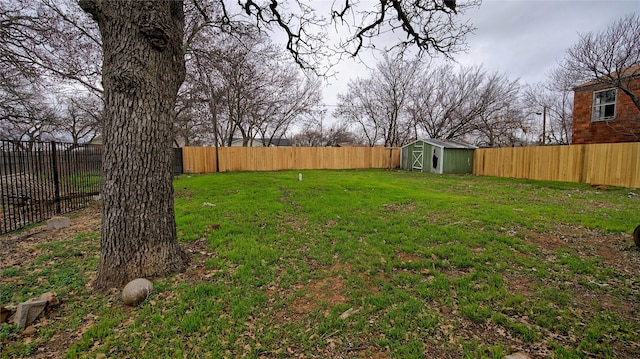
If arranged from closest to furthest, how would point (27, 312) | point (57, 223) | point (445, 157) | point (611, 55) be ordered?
1. point (27, 312)
2. point (57, 223)
3. point (611, 55)
4. point (445, 157)

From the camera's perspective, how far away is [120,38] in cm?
228

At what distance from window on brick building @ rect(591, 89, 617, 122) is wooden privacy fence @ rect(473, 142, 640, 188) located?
9.55ft

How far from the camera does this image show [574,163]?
9.79 metres

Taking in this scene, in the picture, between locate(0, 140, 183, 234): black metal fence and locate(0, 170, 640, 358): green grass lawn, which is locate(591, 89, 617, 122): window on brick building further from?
locate(0, 140, 183, 234): black metal fence

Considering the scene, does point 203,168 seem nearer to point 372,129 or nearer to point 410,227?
point 410,227

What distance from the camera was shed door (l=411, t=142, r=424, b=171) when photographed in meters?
16.2

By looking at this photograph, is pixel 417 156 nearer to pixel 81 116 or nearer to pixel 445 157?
pixel 445 157

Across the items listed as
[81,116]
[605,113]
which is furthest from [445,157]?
[81,116]

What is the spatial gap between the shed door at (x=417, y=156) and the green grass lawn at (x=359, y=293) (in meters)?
12.0

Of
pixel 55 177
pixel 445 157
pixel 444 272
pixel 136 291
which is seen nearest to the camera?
pixel 136 291

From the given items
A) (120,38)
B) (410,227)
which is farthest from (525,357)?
(120,38)

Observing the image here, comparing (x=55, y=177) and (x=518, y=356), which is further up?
(x=55, y=177)

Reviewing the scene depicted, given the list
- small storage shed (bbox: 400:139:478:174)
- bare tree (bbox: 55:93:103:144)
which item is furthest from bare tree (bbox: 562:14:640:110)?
bare tree (bbox: 55:93:103:144)

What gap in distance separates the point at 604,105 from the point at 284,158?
→ 50.1 feet
